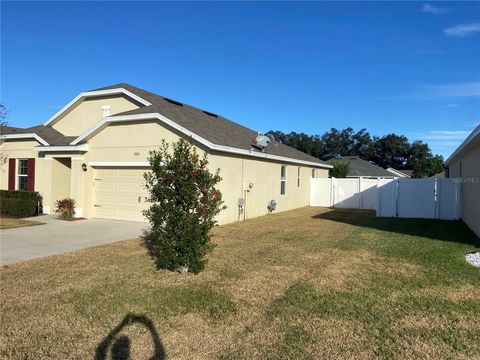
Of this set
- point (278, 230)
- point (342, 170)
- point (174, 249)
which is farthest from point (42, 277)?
point (342, 170)

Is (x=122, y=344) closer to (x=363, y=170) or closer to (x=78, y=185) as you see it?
(x=78, y=185)

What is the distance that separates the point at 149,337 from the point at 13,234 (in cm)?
900

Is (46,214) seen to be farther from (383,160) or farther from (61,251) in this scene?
(383,160)

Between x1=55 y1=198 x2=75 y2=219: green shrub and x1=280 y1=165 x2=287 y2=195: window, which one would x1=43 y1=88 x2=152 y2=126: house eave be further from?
x1=280 y1=165 x2=287 y2=195: window

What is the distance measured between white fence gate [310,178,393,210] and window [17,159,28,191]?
16.3 meters

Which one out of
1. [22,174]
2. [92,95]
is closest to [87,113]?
[92,95]

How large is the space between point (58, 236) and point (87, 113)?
8.74 m

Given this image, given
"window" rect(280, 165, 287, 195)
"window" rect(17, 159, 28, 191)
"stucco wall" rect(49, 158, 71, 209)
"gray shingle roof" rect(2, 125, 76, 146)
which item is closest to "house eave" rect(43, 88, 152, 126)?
"gray shingle roof" rect(2, 125, 76, 146)

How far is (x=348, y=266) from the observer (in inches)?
314

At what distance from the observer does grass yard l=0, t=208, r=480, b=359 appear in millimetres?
4367

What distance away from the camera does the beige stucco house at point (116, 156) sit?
1474 cm

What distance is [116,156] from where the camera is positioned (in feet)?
50.8

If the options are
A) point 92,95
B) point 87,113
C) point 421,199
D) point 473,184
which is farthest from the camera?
point 87,113

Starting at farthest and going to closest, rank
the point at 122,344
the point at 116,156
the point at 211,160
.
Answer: the point at 116,156, the point at 211,160, the point at 122,344
